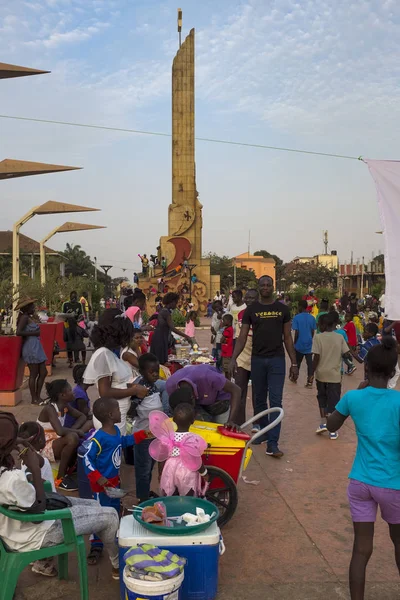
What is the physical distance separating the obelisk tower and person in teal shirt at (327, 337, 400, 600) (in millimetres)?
37470

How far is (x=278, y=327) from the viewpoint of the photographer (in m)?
6.38

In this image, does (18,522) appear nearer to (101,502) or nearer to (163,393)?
(101,502)

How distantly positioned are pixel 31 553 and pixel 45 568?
670mm

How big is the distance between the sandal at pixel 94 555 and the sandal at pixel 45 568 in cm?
22

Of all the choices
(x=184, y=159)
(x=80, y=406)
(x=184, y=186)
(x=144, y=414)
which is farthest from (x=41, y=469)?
(x=184, y=159)

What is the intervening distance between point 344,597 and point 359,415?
1.12 metres

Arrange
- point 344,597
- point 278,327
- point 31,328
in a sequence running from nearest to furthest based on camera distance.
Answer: point 344,597, point 278,327, point 31,328

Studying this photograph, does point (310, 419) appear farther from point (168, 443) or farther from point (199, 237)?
point (199, 237)

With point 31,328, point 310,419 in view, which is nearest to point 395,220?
point 310,419

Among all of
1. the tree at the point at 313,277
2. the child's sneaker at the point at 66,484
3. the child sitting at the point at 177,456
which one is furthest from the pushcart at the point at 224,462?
the tree at the point at 313,277

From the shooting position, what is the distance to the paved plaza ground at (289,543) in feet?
11.3

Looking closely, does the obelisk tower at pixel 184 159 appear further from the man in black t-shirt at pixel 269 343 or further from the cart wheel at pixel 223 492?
the cart wheel at pixel 223 492

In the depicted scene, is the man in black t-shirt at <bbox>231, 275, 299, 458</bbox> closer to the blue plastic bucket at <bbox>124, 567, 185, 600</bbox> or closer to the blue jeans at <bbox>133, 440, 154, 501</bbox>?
the blue jeans at <bbox>133, 440, 154, 501</bbox>

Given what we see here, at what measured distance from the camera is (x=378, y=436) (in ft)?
9.89
